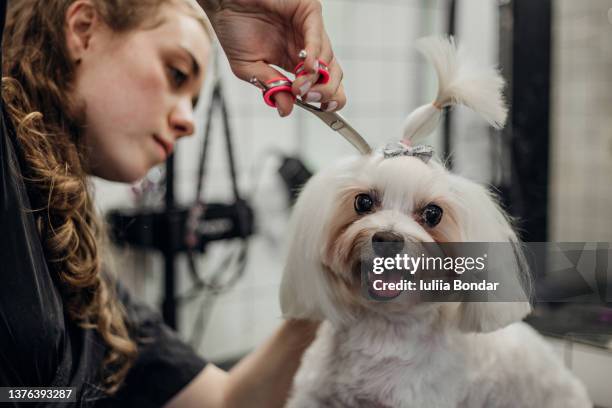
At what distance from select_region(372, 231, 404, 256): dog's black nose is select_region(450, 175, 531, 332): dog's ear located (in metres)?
0.08

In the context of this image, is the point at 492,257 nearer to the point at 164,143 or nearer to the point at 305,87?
the point at 305,87

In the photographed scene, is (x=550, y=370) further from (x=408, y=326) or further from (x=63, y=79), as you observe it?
(x=63, y=79)

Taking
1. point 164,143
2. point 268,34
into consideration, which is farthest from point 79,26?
point 268,34

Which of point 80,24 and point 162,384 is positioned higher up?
point 80,24

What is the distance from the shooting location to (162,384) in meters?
1.00

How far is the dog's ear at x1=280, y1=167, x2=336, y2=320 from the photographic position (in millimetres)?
720

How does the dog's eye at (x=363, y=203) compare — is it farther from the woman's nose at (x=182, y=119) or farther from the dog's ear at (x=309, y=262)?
the woman's nose at (x=182, y=119)

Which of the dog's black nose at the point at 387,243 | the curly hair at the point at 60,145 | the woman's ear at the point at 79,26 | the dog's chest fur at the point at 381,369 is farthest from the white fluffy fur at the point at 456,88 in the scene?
the woman's ear at the point at 79,26

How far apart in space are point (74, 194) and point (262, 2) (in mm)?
355

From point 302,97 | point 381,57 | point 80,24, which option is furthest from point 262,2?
point 381,57

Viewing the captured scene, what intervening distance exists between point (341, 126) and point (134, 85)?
409mm

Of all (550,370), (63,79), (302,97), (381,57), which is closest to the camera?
(302,97)

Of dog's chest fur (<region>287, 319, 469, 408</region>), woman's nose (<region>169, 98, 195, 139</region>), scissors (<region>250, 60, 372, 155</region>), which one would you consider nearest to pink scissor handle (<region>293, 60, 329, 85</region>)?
scissors (<region>250, 60, 372, 155</region>)

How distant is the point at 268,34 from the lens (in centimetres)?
63
